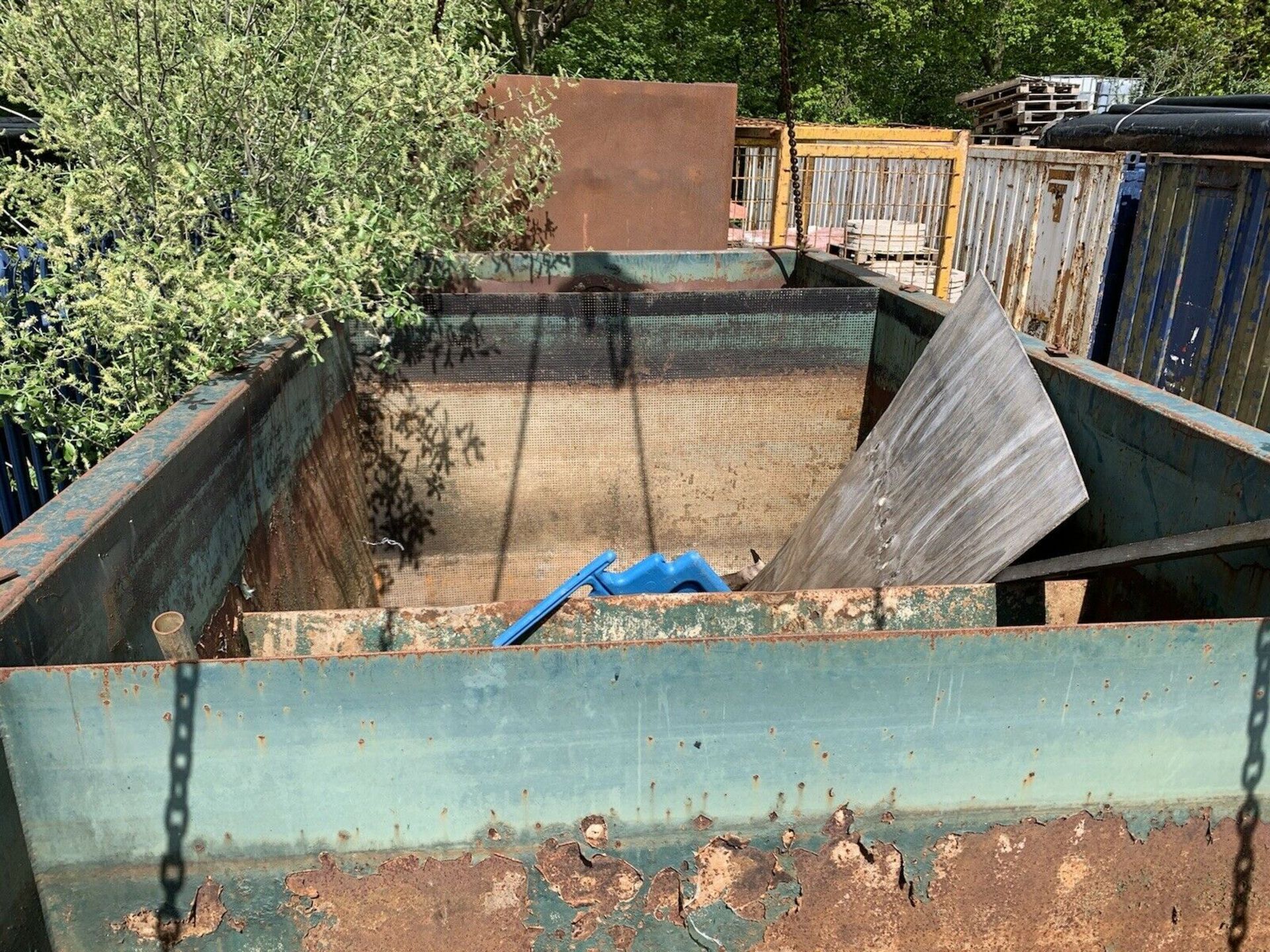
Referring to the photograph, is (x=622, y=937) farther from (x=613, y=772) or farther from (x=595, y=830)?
(x=613, y=772)

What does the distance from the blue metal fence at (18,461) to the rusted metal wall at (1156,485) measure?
392 cm

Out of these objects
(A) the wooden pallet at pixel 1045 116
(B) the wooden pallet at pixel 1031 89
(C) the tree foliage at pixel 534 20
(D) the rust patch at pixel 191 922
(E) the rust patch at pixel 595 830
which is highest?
(C) the tree foliage at pixel 534 20

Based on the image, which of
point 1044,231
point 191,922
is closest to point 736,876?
point 191,922

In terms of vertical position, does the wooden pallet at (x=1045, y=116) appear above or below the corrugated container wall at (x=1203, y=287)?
above

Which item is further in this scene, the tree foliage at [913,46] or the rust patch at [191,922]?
the tree foliage at [913,46]

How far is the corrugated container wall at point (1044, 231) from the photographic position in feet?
25.6

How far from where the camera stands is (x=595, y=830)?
2.39 m

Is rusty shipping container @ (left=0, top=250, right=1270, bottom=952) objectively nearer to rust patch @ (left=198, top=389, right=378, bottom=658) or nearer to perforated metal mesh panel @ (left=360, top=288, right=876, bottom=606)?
rust patch @ (left=198, top=389, right=378, bottom=658)

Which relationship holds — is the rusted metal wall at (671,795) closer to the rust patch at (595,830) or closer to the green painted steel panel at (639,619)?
the rust patch at (595,830)

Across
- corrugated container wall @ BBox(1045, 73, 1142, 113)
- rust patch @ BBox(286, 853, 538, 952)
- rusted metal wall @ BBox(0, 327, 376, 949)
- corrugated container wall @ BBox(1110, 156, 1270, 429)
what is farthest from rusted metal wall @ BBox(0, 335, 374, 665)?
corrugated container wall @ BBox(1045, 73, 1142, 113)

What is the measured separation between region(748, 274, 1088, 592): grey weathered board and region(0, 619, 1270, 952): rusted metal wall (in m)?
1.05

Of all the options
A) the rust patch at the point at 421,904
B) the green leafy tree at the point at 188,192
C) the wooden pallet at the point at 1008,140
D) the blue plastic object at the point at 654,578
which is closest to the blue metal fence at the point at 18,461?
the green leafy tree at the point at 188,192

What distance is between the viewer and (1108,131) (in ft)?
30.1

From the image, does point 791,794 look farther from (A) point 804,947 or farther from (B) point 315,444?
(B) point 315,444
